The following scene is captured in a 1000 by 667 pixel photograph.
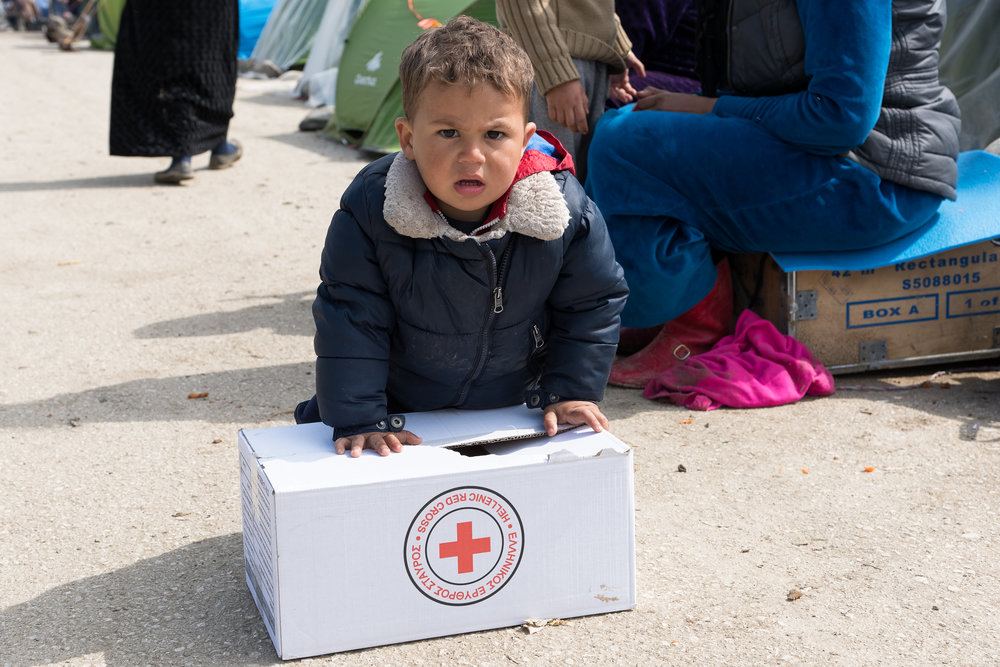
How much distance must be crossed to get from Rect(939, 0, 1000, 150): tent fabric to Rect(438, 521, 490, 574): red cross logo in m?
3.84

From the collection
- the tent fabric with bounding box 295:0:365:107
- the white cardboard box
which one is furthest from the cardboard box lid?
the tent fabric with bounding box 295:0:365:107

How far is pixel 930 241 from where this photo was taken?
10.4 ft

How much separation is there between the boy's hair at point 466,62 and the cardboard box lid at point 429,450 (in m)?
0.59

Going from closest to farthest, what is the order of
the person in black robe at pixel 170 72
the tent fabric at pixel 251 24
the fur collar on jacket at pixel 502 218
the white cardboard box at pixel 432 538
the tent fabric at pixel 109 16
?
the white cardboard box at pixel 432 538
the fur collar on jacket at pixel 502 218
the person in black robe at pixel 170 72
the tent fabric at pixel 251 24
the tent fabric at pixel 109 16

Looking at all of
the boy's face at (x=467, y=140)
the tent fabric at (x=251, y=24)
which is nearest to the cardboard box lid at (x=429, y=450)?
the boy's face at (x=467, y=140)

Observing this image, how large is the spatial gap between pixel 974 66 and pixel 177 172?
4.16 metres

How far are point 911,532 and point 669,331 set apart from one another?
116 centimetres

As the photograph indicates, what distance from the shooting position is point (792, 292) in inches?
125

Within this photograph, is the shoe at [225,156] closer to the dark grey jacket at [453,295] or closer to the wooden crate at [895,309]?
the wooden crate at [895,309]

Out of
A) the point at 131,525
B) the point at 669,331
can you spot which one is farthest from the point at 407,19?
the point at 131,525

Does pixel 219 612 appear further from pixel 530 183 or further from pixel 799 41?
pixel 799 41

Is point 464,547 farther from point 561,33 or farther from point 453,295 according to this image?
point 561,33

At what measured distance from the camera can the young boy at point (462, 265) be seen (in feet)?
6.44

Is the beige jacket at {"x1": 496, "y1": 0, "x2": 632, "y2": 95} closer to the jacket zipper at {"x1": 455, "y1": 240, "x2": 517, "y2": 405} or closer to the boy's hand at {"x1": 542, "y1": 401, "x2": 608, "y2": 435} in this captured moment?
the jacket zipper at {"x1": 455, "y1": 240, "x2": 517, "y2": 405}
